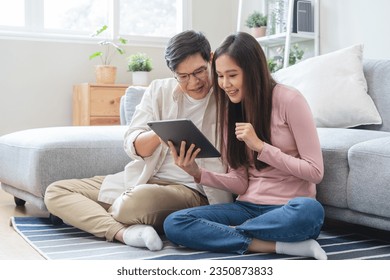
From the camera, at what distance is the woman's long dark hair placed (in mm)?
1812

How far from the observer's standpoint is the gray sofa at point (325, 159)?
1913mm

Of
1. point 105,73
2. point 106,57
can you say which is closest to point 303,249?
point 105,73

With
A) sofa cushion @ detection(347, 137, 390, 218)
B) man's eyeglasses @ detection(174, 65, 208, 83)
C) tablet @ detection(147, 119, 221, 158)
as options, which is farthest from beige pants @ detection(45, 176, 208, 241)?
sofa cushion @ detection(347, 137, 390, 218)

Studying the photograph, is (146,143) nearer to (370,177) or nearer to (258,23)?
(370,177)

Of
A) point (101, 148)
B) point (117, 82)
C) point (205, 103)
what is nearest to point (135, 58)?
point (117, 82)

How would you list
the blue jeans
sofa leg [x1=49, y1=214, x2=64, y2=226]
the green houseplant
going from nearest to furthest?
1. the blue jeans
2. sofa leg [x1=49, y1=214, x2=64, y2=226]
3. the green houseplant

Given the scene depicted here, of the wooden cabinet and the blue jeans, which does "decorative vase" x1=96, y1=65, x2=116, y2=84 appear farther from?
the blue jeans

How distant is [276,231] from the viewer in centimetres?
173

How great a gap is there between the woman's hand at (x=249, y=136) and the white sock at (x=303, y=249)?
0.96 feet

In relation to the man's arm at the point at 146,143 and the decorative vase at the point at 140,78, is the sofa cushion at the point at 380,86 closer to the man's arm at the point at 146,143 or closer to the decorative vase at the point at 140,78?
the man's arm at the point at 146,143

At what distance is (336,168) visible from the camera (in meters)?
2.04

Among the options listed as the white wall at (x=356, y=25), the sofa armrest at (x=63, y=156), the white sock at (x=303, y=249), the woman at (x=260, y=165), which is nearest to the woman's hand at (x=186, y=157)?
the woman at (x=260, y=165)

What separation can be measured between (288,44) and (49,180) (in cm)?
208

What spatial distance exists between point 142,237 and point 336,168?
70 cm
